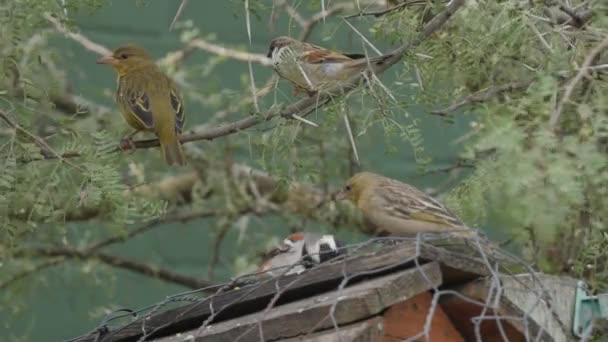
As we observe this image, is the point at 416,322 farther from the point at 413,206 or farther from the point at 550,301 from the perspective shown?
the point at 413,206

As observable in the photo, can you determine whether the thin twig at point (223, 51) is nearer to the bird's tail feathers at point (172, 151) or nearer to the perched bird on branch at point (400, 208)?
the bird's tail feathers at point (172, 151)

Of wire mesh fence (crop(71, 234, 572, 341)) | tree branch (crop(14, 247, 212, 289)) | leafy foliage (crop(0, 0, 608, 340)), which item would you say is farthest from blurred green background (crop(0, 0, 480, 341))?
wire mesh fence (crop(71, 234, 572, 341))

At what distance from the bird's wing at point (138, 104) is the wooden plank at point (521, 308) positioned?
9.08 ft

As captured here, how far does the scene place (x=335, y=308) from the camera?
296 centimetres

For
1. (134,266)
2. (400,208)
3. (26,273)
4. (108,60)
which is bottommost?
(134,266)

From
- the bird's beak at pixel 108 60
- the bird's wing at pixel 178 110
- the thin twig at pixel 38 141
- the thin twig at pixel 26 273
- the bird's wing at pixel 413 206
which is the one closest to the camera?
the thin twig at pixel 38 141

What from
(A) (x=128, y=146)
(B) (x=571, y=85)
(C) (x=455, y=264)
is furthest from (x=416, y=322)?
(A) (x=128, y=146)

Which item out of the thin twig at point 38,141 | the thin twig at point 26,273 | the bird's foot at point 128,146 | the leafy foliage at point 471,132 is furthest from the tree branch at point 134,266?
the thin twig at point 38,141

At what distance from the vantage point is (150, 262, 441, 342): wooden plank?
295cm

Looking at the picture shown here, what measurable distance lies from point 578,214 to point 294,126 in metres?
0.93

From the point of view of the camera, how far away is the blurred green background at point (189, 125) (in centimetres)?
675

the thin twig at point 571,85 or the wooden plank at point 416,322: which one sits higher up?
the thin twig at point 571,85

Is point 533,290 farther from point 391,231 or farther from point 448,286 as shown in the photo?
point 391,231

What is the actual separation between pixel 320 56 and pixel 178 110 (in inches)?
27.4
